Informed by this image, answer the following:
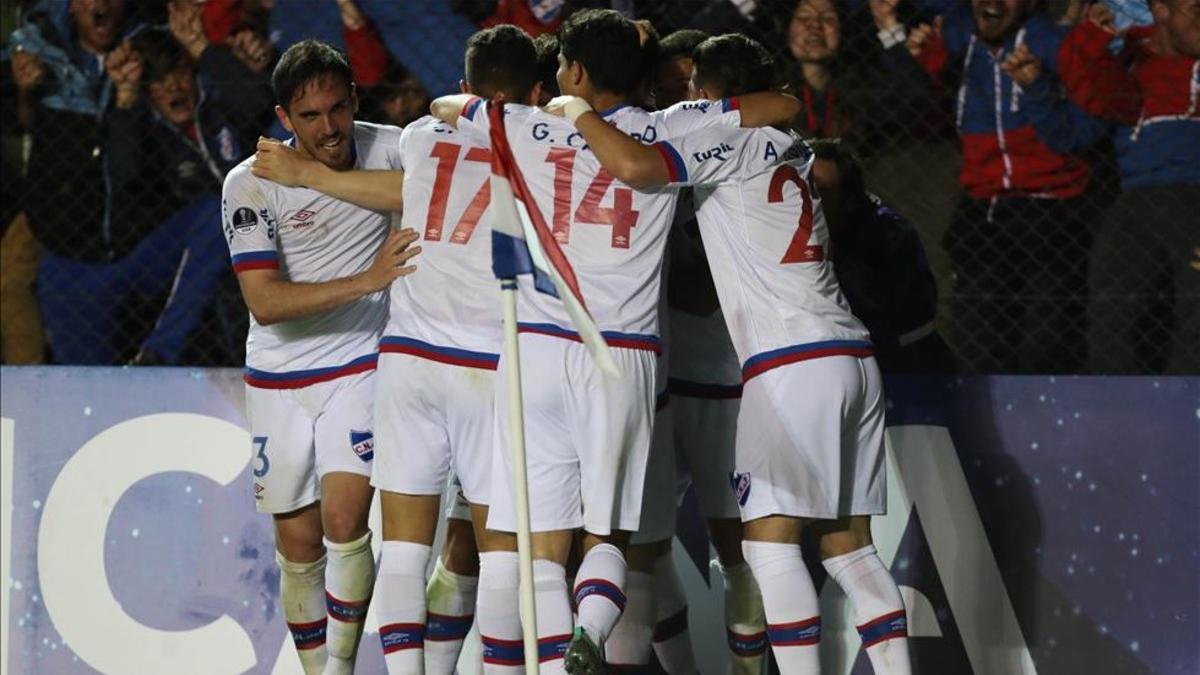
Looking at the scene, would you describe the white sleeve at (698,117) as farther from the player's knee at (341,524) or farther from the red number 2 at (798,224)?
the player's knee at (341,524)

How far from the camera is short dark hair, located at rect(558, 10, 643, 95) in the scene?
5406 mm

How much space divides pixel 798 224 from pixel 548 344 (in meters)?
0.86

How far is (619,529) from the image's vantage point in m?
5.36

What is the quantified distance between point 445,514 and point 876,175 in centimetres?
216

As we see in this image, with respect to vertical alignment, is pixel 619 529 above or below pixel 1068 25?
below

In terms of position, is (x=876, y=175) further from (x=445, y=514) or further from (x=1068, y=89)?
(x=445, y=514)

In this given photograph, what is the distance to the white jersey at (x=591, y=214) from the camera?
5340 millimetres

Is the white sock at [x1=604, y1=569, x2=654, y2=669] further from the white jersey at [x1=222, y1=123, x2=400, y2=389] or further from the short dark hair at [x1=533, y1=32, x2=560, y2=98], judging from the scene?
the short dark hair at [x1=533, y1=32, x2=560, y2=98]

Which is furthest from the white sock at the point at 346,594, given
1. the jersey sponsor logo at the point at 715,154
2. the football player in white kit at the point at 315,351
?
the jersey sponsor logo at the point at 715,154

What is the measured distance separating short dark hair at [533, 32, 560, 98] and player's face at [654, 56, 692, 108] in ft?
1.38

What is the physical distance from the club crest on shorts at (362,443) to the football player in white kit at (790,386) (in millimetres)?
1251

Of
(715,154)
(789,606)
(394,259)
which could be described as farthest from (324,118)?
(789,606)

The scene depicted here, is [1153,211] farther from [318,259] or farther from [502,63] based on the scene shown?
[318,259]

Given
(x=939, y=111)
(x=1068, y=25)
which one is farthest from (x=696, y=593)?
(x=1068, y=25)
